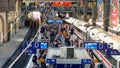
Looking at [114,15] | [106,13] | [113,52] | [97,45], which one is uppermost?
[106,13]

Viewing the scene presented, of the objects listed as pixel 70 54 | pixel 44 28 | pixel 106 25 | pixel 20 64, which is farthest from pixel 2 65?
pixel 70 54

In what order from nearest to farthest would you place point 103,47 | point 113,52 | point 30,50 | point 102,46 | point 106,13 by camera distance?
point 113,52 → point 30,50 → point 103,47 → point 102,46 → point 106,13

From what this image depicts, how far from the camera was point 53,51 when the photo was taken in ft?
56.3

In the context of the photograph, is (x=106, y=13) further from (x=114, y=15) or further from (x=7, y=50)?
(x=7, y=50)

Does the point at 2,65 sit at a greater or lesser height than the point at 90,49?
lesser

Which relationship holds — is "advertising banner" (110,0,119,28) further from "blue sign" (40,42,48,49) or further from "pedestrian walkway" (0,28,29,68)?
"blue sign" (40,42,48,49)

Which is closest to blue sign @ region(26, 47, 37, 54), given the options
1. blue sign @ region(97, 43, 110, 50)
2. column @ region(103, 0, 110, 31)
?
blue sign @ region(97, 43, 110, 50)

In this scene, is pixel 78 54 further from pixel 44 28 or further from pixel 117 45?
pixel 44 28

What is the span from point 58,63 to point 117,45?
342 cm

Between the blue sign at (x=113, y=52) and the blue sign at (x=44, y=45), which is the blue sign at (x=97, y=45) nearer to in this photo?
the blue sign at (x=113, y=52)

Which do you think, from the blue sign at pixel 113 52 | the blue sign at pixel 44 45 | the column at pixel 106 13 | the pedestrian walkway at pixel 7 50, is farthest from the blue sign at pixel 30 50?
the column at pixel 106 13

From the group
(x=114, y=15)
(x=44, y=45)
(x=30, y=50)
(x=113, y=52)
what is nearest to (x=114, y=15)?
(x=114, y=15)

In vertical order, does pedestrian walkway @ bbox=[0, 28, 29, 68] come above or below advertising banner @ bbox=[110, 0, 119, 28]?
below

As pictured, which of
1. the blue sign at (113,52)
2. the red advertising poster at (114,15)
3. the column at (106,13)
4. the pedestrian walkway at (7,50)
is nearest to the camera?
the blue sign at (113,52)
